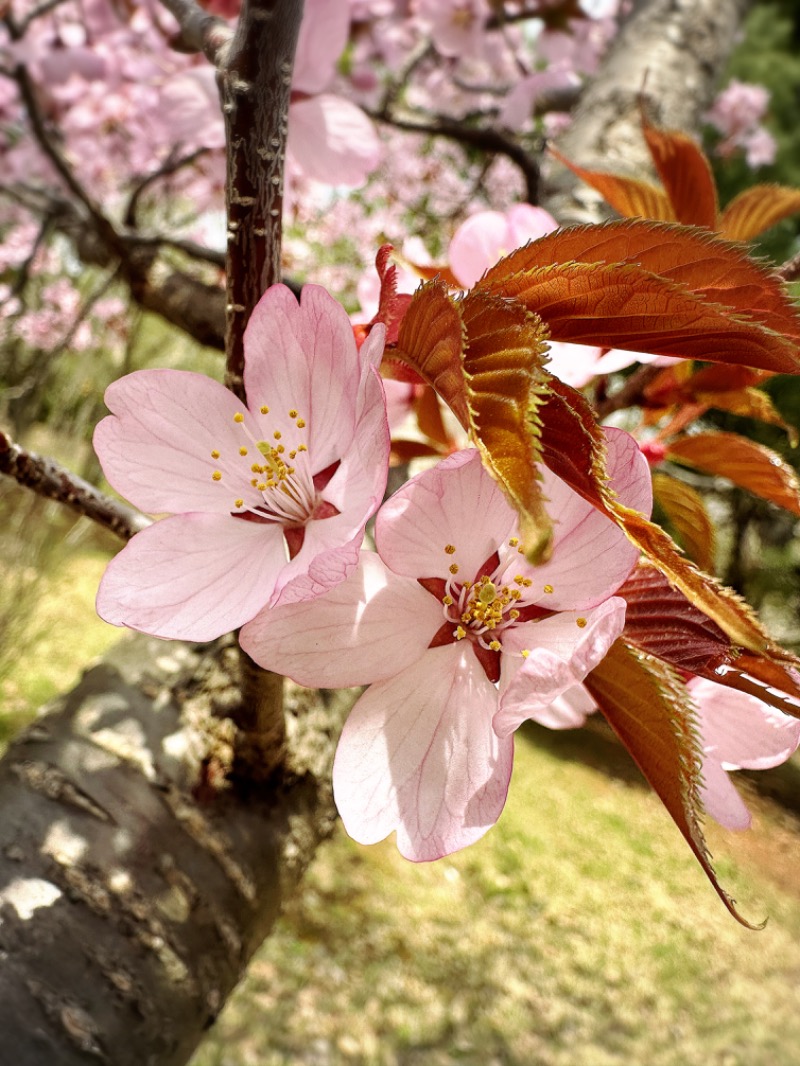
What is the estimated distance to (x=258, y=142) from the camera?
240 mm

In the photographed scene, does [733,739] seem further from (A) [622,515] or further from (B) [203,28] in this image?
(B) [203,28]

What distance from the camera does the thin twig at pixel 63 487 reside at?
0.95ft

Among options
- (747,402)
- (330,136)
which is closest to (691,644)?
(747,402)

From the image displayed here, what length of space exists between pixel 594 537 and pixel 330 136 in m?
0.47

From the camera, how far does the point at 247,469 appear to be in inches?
12.2

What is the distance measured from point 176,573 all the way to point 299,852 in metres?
0.35

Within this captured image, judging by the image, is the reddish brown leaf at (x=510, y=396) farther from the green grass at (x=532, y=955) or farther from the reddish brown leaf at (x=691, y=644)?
the green grass at (x=532, y=955)

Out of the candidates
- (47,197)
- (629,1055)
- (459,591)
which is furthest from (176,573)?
(629,1055)

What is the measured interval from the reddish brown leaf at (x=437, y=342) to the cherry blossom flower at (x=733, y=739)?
144 millimetres

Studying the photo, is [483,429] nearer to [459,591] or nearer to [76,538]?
[459,591]

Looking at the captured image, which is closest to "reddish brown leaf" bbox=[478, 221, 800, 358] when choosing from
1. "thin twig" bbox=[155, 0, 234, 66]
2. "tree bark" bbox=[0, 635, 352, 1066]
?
"thin twig" bbox=[155, 0, 234, 66]

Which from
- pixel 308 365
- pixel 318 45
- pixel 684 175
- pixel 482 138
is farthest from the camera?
pixel 482 138

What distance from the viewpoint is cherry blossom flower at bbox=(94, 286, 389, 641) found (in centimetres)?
24

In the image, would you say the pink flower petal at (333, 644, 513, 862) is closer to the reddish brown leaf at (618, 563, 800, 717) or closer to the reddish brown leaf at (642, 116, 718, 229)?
the reddish brown leaf at (618, 563, 800, 717)
